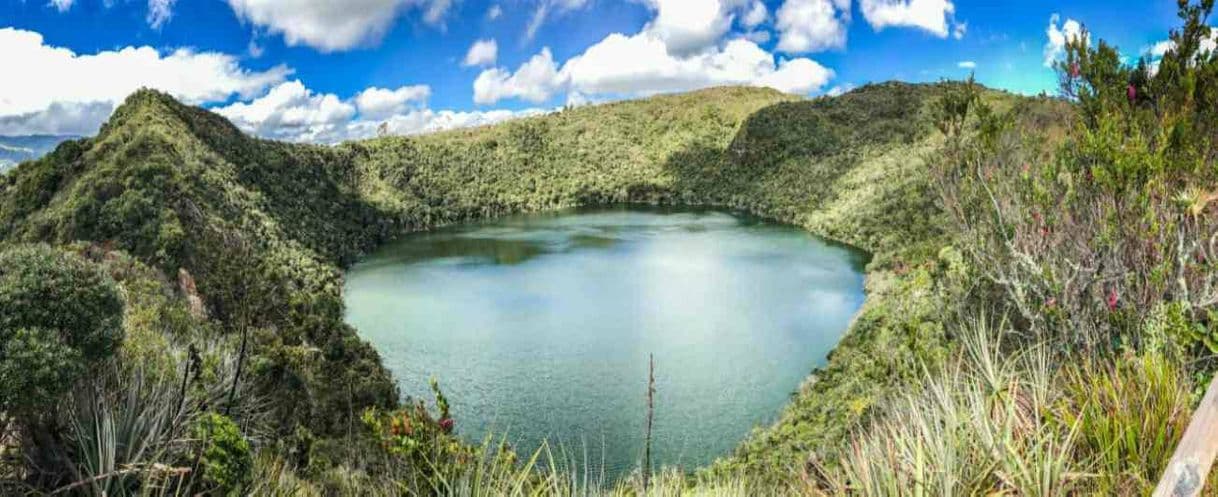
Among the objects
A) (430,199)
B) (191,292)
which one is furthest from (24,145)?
(191,292)

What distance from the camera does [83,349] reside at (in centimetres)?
548

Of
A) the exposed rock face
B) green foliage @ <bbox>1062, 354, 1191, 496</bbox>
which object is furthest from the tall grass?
the exposed rock face

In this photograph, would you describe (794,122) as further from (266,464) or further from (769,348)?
(266,464)

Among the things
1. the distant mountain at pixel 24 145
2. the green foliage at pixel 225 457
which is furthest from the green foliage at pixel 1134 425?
the distant mountain at pixel 24 145

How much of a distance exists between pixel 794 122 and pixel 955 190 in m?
101

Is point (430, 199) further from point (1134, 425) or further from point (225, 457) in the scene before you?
point (1134, 425)

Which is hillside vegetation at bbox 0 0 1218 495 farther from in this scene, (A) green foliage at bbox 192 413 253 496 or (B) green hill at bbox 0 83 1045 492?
(B) green hill at bbox 0 83 1045 492

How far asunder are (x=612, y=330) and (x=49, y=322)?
28287 millimetres

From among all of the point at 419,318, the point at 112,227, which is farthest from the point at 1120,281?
the point at 112,227

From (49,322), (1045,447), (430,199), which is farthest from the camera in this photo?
(430,199)

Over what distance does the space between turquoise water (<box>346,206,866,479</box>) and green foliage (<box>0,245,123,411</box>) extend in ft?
15.5

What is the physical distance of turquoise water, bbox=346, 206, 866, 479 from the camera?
22406mm

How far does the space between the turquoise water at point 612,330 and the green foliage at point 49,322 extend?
471cm

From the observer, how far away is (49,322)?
5.53m
